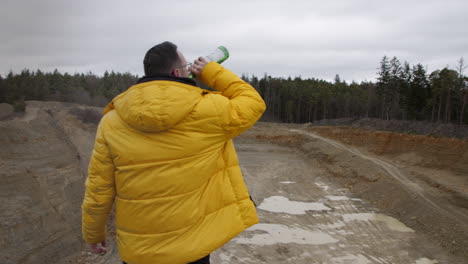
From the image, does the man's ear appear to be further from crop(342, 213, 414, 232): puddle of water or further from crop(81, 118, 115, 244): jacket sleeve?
crop(342, 213, 414, 232): puddle of water

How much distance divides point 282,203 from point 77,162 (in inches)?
246

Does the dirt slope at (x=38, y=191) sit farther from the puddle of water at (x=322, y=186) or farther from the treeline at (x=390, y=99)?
the treeline at (x=390, y=99)

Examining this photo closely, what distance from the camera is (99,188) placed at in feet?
5.85

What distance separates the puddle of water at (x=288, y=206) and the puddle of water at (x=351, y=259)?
112 inches

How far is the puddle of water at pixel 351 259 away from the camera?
620 centimetres

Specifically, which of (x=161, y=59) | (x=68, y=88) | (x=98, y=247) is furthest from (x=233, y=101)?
(x=68, y=88)

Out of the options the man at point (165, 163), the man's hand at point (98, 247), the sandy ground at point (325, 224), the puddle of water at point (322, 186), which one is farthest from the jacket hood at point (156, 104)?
the puddle of water at point (322, 186)

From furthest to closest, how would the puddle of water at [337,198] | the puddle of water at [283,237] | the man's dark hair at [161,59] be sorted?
1. the puddle of water at [337,198]
2. the puddle of water at [283,237]
3. the man's dark hair at [161,59]

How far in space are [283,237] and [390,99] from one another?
43.4 m

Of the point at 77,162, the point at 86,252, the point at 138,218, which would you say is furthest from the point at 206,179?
the point at 77,162

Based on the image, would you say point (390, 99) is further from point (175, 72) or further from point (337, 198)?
point (175, 72)

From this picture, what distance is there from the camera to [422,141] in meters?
17.0

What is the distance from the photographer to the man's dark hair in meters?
1.73

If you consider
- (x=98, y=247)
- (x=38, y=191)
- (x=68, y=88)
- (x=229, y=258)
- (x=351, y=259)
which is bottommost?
(x=351, y=259)
